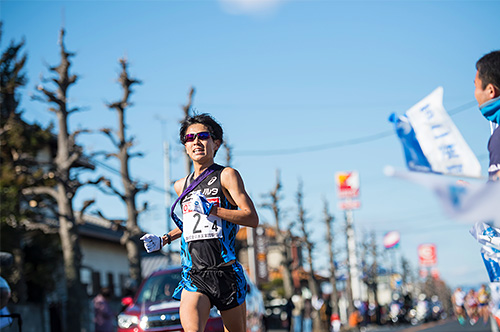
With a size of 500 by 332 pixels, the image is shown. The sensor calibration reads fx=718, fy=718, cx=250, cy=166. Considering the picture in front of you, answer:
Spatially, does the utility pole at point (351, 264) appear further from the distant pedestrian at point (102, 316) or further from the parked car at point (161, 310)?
the parked car at point (161, 310)

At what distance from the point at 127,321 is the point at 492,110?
22.6 feet

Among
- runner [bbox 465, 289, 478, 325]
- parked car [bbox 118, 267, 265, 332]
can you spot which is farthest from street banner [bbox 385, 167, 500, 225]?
runner [bbox 465, 289, 478, 325]

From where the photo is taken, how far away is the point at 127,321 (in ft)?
33.2

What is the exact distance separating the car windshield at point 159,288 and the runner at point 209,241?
17.4ft

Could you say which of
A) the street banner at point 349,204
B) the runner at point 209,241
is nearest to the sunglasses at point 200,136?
the runner at point 209,241

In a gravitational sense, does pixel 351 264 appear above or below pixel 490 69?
above

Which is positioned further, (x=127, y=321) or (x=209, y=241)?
(x=127, y=321)

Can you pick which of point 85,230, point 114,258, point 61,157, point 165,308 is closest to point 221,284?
point 165,308

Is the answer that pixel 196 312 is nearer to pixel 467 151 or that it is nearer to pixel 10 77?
pixel 467 151

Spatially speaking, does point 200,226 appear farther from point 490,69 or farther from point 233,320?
point 490,69

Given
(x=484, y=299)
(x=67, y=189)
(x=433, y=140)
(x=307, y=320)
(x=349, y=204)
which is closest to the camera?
(x=433, y=140)

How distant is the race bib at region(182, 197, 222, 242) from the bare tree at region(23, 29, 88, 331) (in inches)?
546

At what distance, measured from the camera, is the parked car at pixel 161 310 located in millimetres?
9602

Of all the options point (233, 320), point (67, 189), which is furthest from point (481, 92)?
point (67, 189)
